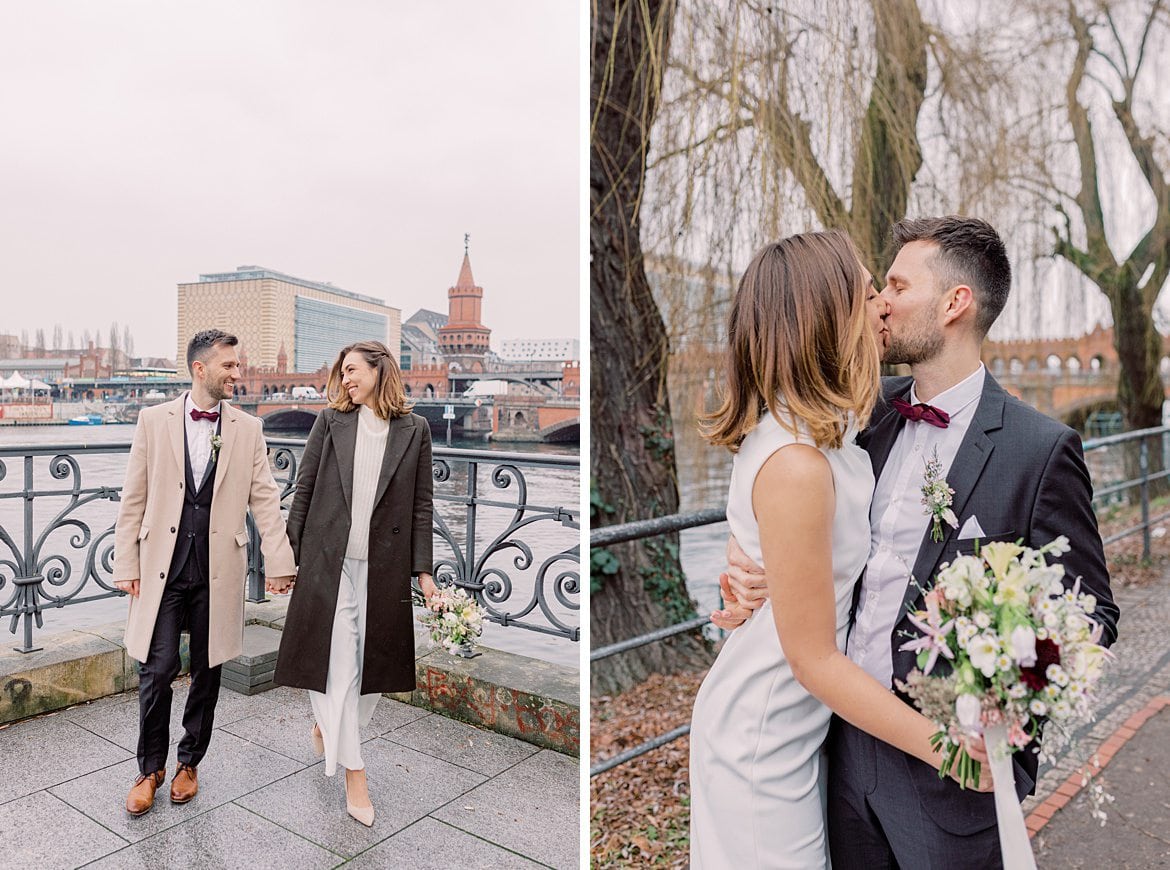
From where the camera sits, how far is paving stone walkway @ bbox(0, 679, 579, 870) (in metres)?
2.74

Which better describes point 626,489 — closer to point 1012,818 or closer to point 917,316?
point 917,316

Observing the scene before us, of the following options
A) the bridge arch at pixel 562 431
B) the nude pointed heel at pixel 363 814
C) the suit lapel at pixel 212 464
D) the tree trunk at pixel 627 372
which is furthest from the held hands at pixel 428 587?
the bridge arch at pixel 562 431

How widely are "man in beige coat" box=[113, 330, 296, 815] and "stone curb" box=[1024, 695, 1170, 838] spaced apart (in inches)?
109

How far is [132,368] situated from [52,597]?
3527 mm

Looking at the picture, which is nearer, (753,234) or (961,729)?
(961,729)

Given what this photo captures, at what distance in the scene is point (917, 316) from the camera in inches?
61.3

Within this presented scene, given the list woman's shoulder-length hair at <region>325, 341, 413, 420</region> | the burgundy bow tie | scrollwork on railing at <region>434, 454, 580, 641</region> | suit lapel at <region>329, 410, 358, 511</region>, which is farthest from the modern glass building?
the burgundy bow tie

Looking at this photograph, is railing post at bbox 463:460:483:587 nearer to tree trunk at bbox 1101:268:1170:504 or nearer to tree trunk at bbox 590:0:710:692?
tree trunk at bbox 590:0:710:692

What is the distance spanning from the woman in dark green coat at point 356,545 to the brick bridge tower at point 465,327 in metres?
5.75

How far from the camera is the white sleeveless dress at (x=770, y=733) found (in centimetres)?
150

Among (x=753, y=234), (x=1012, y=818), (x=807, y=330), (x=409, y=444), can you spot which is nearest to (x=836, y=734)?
(x=1012, y=818)

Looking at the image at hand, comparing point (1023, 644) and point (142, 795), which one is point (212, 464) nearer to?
point (142, 795)

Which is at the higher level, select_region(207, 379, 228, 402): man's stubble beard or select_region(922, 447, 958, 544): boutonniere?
select_region(207, 379, 228, 402): man's stubble beard

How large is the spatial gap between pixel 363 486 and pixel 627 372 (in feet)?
5.17
